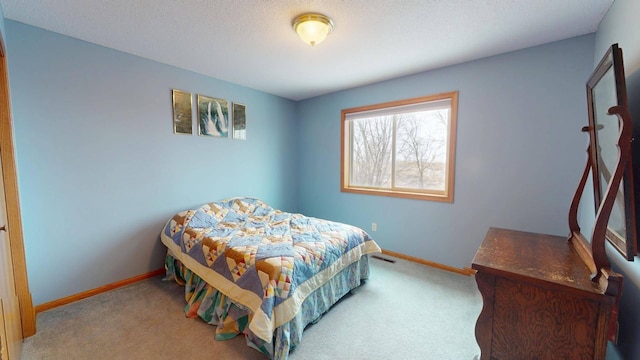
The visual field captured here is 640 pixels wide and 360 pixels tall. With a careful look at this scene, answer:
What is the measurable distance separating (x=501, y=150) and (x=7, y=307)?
12.9ft

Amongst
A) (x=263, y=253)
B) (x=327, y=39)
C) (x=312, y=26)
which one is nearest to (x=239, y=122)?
(x=327, y=39)

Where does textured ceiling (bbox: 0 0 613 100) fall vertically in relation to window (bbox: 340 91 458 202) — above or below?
above

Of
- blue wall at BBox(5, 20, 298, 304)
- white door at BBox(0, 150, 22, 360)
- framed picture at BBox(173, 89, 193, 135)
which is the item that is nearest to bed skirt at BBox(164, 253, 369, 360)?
blue wall at BBox(5, 20, 298, 304)

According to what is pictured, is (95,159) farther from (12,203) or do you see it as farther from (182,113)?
(182,113)

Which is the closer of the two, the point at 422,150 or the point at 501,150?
the point at 501,150

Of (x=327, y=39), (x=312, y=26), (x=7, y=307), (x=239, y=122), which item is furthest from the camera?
(x=239, y=122)

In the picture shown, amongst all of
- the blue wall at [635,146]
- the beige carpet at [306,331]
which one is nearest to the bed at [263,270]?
the beige carpet at [306,331]

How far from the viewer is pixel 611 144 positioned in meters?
1.12

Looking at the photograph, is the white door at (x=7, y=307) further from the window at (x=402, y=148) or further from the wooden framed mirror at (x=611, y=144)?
the window at (x=402, y=148)

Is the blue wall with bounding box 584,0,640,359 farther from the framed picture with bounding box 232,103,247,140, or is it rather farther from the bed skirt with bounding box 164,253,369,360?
the framed picture with bounding box 232,103,247,140

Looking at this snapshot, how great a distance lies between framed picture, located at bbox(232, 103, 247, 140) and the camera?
11.1 ft

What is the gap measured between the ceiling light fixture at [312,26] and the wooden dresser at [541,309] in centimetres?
182

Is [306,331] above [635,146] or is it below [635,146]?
below

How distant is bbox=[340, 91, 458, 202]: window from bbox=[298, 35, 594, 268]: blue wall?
0.10m
